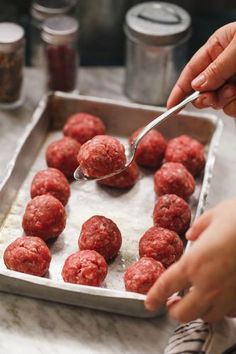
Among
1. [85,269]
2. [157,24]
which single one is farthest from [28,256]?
[157,24]

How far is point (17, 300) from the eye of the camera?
143cm

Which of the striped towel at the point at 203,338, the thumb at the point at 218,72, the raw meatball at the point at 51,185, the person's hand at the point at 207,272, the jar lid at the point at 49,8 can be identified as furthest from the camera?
the jar lid at the point at 49,8

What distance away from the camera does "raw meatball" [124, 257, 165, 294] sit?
1378mm

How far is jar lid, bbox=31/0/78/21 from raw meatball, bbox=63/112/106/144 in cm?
43

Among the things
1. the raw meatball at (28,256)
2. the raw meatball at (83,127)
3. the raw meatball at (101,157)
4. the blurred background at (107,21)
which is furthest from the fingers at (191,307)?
the blurred background at (107,21)

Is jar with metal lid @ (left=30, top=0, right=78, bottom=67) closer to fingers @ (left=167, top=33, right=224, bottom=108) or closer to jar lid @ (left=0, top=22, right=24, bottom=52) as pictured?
jar lid @ (left=0, top=22, right=24, bottom=52)

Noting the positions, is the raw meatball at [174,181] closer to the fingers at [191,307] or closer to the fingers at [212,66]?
the fingers at [212,66]

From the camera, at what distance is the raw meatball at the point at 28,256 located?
4.65 feet

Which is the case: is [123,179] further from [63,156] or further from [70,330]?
[70,330]

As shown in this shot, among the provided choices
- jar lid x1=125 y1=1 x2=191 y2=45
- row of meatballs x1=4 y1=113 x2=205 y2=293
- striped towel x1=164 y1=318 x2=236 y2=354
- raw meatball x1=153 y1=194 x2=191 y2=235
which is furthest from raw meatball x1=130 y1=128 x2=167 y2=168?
striped towel x1=164 y1=318 x2=236 y2=354

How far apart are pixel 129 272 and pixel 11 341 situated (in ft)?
0.95

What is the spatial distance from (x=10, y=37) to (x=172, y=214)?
769 mm

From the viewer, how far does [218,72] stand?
151 centimetres

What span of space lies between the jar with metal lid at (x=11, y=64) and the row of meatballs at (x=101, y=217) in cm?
27
